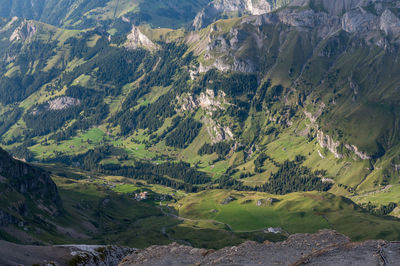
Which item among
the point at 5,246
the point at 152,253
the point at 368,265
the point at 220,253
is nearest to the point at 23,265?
the point at 5,246

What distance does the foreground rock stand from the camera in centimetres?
6566

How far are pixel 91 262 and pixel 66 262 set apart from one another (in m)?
7.18

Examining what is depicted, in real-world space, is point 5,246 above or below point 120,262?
above

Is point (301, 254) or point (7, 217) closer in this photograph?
point (301, 254)

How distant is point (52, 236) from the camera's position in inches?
7761

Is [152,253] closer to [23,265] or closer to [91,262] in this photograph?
[91,262]

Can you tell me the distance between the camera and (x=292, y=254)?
74875 mm

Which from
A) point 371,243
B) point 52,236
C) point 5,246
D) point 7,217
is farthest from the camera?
point 52,236

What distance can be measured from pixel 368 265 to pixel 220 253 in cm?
2869

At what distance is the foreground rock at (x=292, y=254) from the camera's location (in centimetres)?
6566

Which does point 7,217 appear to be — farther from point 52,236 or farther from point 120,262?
point 120,262

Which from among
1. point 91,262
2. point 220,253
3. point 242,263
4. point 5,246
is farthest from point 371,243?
point 5,246

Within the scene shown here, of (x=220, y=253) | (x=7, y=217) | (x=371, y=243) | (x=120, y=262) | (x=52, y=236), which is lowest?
(x=52, y=236)

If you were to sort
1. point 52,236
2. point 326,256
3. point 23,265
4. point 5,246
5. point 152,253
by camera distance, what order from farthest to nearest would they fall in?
point 52,236, point 152,253, point 5,246, point 23,265, point 326,256
